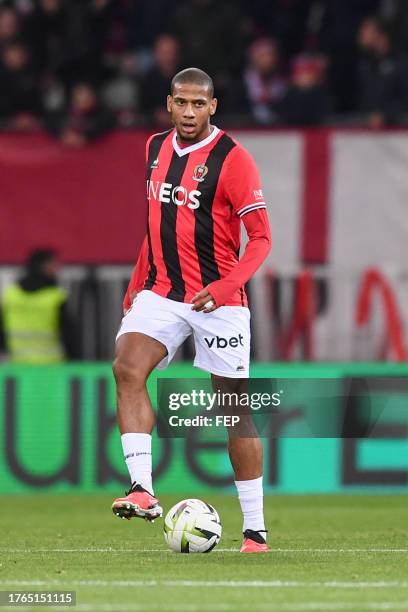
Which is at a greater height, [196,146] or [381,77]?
[381,77]

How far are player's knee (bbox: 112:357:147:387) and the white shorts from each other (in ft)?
0.62

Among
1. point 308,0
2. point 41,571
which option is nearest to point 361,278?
point 308,0

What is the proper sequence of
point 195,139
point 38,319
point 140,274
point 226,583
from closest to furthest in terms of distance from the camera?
point 226,583 → point 195,139 → point 140,274 → point 38,319

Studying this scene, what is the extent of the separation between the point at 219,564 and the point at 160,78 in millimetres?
8700

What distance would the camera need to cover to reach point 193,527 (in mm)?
7875

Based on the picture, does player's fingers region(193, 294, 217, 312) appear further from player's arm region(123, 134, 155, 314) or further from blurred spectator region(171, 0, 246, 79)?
blurred spectator region(171, 0, 246, 79)

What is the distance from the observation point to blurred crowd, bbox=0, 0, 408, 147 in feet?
49.0

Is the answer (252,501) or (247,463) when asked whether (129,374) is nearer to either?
(247,463)

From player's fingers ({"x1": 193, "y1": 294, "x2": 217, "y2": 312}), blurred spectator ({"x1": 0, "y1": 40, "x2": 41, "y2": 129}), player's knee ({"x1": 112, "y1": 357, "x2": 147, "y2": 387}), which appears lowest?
player's knee ({"x1": 112, "y1": 357, "x2": 147, "y2": 387})

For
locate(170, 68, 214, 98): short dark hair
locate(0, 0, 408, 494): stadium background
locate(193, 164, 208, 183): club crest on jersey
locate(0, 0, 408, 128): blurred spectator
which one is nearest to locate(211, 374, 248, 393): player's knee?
locate(193, 164, 208, 183): club crest on jersey

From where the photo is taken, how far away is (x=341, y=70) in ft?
53.0

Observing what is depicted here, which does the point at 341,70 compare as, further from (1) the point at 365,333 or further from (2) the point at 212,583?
(2) the point at 212,583

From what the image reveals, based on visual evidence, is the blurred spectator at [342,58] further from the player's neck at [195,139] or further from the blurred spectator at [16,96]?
the player's neck at [195,139]

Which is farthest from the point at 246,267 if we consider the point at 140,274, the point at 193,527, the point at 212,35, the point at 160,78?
the point at 212,35
